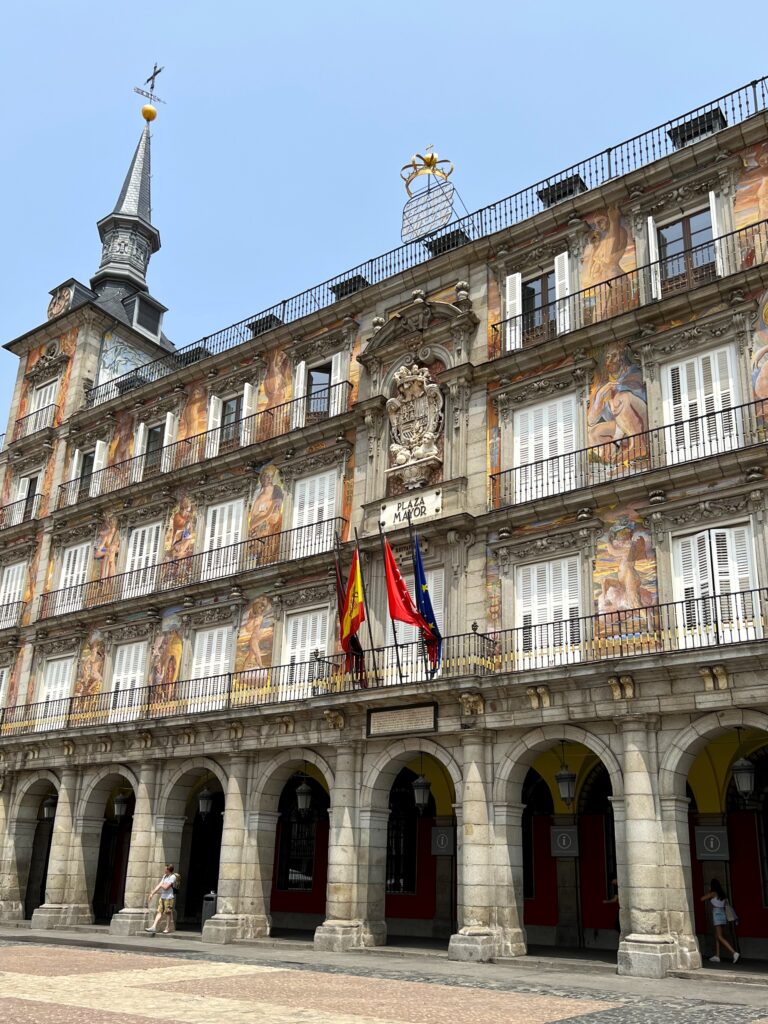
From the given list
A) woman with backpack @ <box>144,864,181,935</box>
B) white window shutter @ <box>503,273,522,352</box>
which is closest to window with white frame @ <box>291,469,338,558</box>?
white window shutter @ <box>503,273,522,352</box>

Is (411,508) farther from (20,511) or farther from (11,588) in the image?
(20,511)

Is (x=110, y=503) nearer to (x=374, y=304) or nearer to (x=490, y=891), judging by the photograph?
(x=374, y=304)

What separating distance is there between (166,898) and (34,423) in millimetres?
18741

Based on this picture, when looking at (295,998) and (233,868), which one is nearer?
(295,998)

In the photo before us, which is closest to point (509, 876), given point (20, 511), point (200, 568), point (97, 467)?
point (200, 568)

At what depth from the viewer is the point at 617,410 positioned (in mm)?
20078

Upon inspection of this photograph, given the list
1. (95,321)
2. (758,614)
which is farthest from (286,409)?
(758,614)

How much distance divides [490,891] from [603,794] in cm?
467

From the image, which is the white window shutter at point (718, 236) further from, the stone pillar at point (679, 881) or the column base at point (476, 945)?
the column base at point (476, 945)

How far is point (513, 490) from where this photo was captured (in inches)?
830

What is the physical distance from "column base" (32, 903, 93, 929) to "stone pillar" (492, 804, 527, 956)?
12.9m

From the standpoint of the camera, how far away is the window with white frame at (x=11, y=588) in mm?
31859

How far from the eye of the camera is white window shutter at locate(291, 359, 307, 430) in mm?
26094

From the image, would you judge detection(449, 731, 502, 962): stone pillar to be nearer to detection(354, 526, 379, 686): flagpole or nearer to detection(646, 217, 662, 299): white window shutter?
detection(354, 526, 379, 686): flagpole
